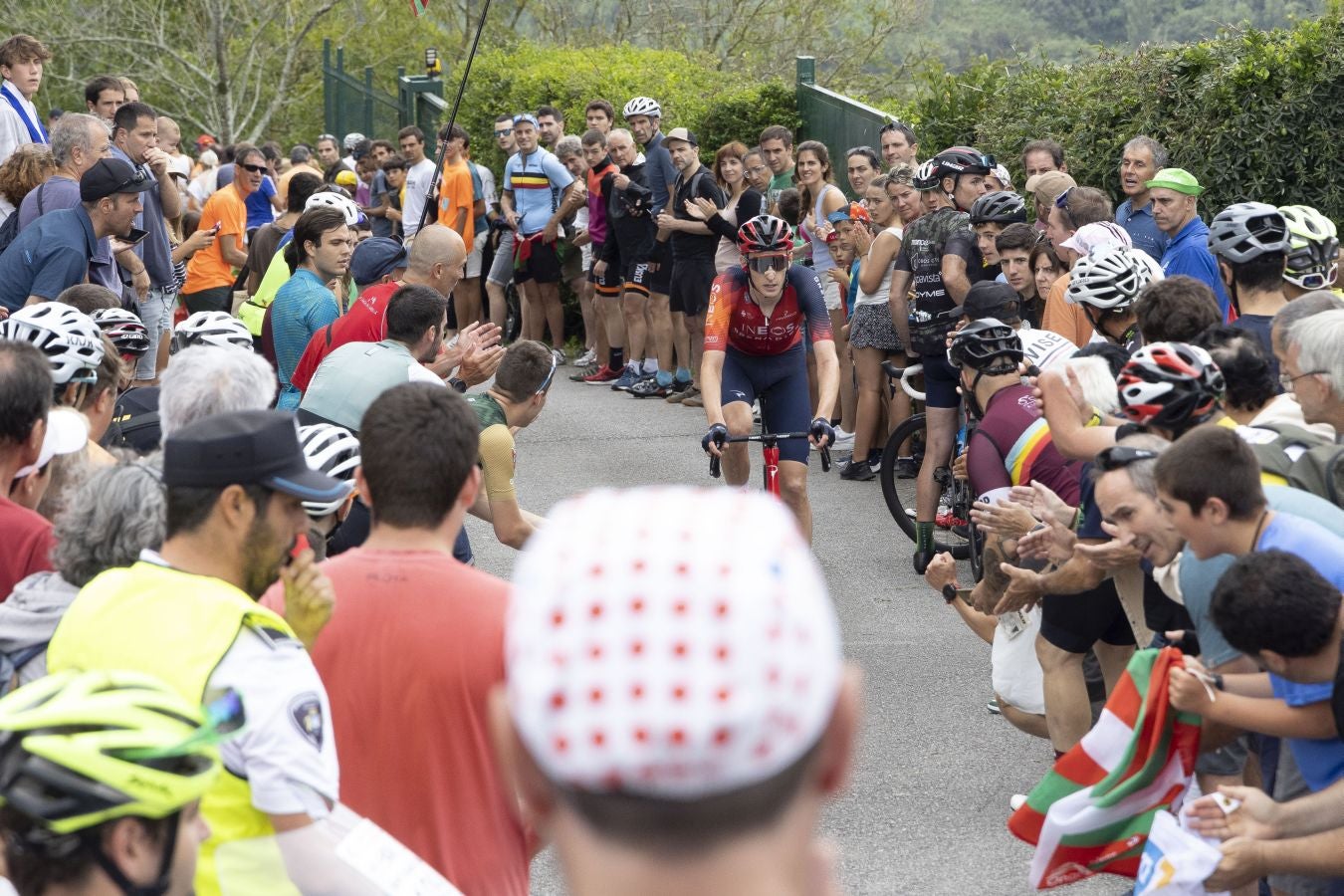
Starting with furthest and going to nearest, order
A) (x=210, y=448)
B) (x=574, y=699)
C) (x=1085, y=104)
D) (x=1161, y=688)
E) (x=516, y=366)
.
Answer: (x=1085, y=104) → (x=516, y=366) → (x=1161, y=688) → (x=210, y=448) → (x=574, y=699)

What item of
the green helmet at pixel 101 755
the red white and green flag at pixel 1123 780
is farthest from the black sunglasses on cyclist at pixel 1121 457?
the green helmet at pixel 101 755

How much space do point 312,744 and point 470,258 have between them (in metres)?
13.9

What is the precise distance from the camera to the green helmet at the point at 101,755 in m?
2.19

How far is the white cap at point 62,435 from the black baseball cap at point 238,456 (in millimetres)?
1383

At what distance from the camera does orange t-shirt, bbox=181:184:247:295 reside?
11.9 m

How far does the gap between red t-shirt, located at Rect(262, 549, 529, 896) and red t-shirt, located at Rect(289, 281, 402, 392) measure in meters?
3.74

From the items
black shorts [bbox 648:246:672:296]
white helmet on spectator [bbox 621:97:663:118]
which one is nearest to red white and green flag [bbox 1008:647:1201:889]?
black shorts [bbox 648:246:672:296]

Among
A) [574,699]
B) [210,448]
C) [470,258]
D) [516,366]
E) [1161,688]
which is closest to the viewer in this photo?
[574,699]

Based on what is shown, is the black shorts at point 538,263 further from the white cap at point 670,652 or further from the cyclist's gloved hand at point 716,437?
the white cap at point 670,652

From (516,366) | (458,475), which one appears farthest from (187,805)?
(516,366)

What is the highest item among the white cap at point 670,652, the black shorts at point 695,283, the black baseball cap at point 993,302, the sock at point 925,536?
the white cap at point 670,652

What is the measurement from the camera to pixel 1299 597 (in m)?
3.51

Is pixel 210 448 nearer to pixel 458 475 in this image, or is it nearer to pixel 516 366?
pixel 458 475

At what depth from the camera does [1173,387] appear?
15.3 ft
